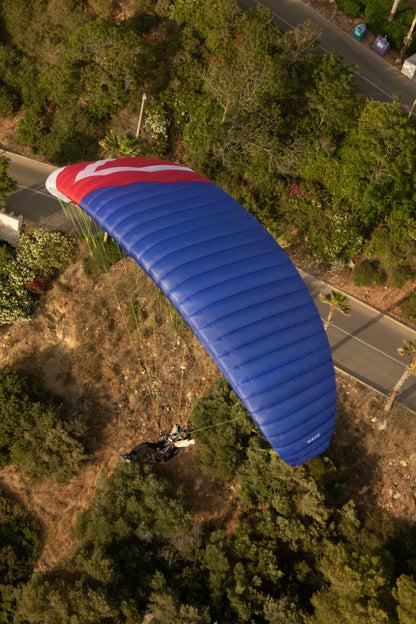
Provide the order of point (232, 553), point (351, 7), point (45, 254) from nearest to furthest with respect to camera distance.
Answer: point (232, 553) → point (45, 254) → point (351, 7)

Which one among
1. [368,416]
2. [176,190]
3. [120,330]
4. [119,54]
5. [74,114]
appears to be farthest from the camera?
[74,114]

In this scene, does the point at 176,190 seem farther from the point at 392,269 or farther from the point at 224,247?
the point at 392,269

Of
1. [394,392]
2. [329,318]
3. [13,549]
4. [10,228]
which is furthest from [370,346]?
[10,228]

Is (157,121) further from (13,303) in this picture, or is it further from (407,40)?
(407,40)

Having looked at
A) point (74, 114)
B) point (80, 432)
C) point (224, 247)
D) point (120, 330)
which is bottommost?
point (80, 432)

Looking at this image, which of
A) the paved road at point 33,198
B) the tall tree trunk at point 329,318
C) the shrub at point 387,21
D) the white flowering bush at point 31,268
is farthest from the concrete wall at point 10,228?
Answer: the shrub at point 387,21

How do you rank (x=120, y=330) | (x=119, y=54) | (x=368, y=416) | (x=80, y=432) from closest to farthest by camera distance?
(x=368, y=416) < (x=80, y=432) < (x=120, y=330) < (x=119, y=54)

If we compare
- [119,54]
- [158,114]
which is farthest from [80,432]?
[119,54]
